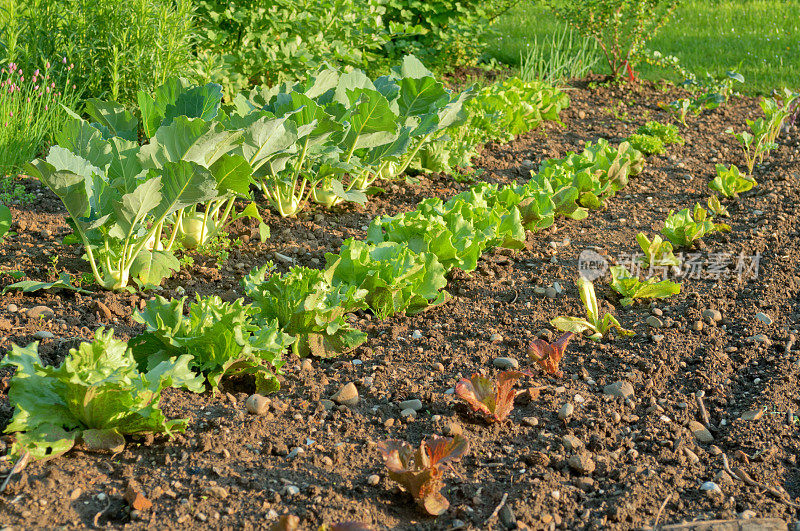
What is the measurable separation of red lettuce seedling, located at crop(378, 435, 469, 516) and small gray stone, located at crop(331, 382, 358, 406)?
1.35ft

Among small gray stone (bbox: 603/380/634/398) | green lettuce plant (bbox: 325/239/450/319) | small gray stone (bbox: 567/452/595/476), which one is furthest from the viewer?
green lettuce plant (bbox: 325/239/450/319)

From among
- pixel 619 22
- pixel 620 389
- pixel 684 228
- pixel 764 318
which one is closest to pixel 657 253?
pixel 684 228

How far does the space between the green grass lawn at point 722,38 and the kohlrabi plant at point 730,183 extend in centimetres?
279

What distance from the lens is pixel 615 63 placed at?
24.9 feet

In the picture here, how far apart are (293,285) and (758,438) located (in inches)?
68.1

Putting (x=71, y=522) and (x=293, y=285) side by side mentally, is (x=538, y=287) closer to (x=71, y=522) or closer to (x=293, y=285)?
(x=293, y=285)

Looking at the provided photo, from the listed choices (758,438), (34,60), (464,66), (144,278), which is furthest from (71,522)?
(464,66)

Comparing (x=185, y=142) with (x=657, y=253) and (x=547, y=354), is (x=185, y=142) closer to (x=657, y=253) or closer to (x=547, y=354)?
(x=547, y=354)

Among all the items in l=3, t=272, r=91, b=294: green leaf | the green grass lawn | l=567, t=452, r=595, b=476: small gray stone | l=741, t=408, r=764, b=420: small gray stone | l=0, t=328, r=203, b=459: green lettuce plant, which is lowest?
the green grass lawn

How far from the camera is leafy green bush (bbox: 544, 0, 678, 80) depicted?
6973mm

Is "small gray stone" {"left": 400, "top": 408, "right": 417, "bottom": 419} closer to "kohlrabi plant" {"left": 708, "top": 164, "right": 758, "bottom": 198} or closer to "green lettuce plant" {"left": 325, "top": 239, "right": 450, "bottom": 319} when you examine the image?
"green lettuce plant" {"left": 325, "top": 239, "right": 450, "bottom": 319}

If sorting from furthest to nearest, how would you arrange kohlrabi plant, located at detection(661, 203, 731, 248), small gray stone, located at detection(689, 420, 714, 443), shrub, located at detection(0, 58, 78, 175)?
1. shrub, located at detection(0, 58, 78, 175)
2. kohlrabi plant, located at detection(661, 203, 731, 248)
3. small gray stone, located at detection(689, 420, 714, 443)

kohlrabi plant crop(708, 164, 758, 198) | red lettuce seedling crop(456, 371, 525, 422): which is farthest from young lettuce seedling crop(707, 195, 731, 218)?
red lettuce seedling crop(456, 371, 525, 422)

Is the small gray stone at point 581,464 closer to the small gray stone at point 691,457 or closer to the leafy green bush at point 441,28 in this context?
the small gray stone at point 691,457
